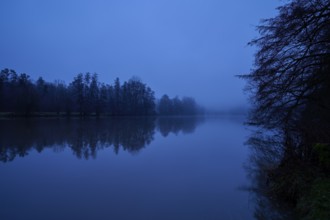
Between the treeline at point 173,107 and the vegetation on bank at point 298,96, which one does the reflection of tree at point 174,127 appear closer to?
the vegetation on bank at point 298,96

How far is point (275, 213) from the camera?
5324mm

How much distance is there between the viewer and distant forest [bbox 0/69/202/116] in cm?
4744

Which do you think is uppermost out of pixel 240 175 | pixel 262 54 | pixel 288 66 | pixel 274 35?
pixel 274 35

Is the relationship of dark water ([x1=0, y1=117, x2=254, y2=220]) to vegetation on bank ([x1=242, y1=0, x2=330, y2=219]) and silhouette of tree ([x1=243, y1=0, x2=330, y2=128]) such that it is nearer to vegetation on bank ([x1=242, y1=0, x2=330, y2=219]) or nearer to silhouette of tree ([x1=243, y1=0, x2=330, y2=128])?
vegetation on bank ([x1=242, y1=0, x2=330, y2=219])

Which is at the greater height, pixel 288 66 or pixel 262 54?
pixel 262 54

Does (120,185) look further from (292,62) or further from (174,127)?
(174,127)

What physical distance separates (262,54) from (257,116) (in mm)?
2825

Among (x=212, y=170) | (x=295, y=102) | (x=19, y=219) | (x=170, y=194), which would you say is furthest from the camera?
(x=212, y=170)

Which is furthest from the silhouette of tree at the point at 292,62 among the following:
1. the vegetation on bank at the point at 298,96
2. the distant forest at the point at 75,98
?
the distant forest at the point at 75,98

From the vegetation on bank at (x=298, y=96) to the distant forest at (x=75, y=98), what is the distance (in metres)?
50.0

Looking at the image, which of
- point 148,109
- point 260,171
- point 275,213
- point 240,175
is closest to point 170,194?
point 275,213

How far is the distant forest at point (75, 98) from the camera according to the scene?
47.4 metres

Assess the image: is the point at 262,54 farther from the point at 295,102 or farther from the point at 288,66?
the point at 295,102

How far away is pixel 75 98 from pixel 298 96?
55.4m
